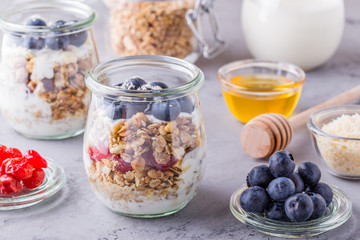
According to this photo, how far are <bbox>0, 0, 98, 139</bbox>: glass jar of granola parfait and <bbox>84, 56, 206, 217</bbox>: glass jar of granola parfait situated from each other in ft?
0.76

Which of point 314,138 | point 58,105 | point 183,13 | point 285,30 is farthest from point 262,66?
point 58,105

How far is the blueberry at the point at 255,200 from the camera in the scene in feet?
3.53

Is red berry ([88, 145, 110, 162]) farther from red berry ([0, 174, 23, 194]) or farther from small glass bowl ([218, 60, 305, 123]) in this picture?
small glass bowl ([218, 60, 305, 123])

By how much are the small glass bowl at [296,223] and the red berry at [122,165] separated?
0.66 ft

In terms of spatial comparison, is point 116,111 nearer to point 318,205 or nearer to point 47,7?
point 318,205

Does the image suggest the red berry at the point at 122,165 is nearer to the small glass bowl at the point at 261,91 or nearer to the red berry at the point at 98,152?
the red berry at the point at 98,152

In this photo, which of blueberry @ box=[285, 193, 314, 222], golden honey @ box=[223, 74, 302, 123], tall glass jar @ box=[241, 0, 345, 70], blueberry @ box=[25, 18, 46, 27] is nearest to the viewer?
blueberry @ box=[285, 193, 314, 222]

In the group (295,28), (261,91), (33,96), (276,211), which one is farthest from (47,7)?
(276,211)

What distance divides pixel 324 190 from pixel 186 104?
Answer: 0.28 metres

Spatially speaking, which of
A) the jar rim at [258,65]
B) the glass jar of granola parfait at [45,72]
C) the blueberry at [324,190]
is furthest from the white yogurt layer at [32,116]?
the blueberry at [324,190]

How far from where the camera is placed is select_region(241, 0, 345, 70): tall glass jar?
5.49 feet

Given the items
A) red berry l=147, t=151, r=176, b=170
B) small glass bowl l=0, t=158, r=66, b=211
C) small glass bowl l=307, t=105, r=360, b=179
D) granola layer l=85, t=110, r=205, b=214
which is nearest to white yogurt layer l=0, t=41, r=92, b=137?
small glass bowl l=0, t=158, r=66, b=211

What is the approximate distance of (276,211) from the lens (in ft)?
3.51

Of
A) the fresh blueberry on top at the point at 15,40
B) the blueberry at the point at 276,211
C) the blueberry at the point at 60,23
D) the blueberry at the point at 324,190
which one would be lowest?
the blueberry at the point at 276,211
